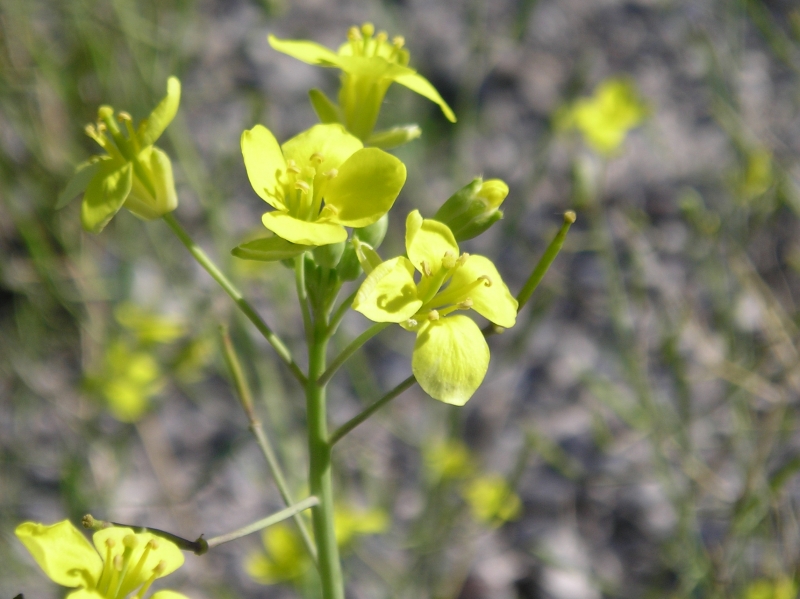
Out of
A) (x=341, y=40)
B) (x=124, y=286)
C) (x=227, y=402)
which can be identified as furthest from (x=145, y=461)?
(x=341, y=40)

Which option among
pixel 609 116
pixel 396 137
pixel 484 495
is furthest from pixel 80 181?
pixel 609 116

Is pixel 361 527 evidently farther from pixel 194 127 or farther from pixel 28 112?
pixel 194 127

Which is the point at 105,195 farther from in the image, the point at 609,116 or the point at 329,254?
the point at 609,116

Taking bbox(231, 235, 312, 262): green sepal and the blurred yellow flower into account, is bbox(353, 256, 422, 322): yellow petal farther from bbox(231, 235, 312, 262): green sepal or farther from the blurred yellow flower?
the blurred yellow flower

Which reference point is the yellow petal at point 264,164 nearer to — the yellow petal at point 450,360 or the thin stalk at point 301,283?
the thin stalk at point 301,283

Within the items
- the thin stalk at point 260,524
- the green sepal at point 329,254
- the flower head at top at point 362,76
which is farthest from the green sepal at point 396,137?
the thin stalk at point 260,524

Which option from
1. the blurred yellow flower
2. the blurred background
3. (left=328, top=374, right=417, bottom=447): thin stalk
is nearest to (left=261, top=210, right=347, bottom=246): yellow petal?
(left=328, top=374, right=417, bottom=447): thin stalk
